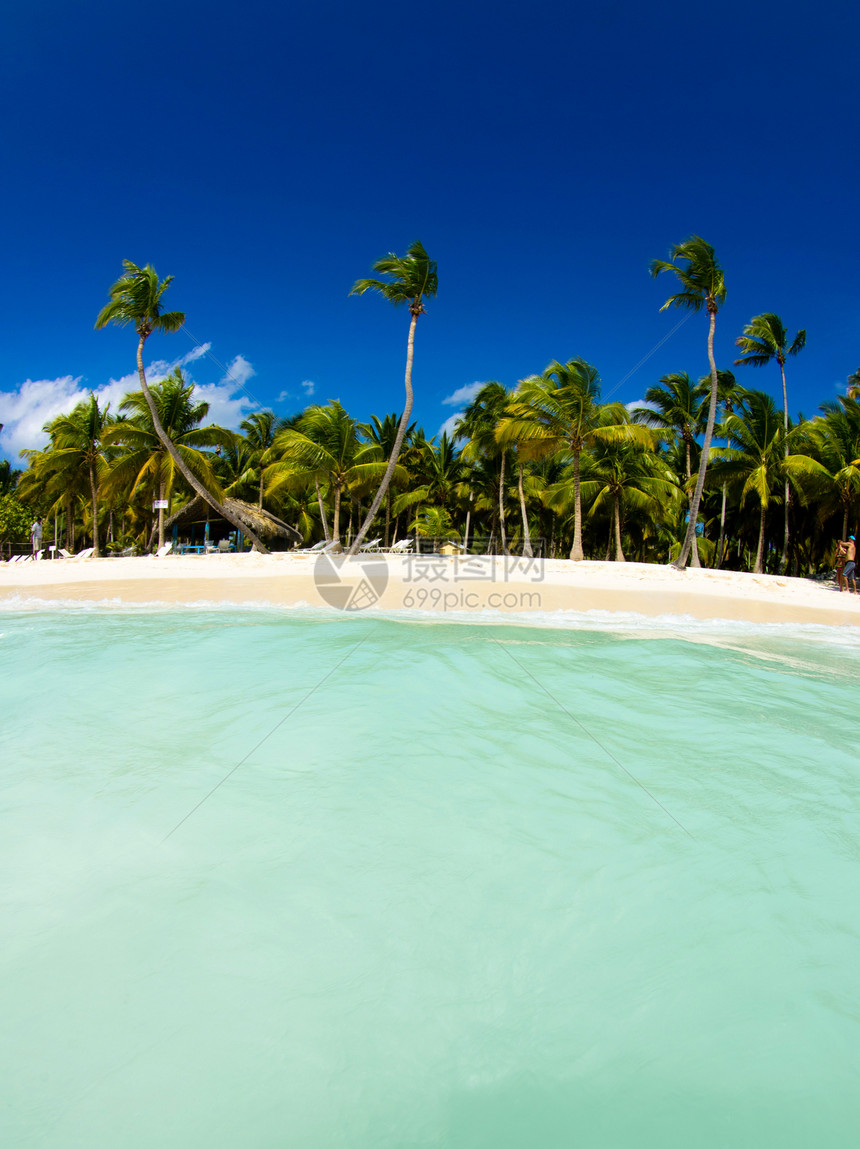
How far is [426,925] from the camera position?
2400 mm

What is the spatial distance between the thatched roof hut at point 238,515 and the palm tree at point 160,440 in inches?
111

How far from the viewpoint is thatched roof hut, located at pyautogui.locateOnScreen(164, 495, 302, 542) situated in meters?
27.0

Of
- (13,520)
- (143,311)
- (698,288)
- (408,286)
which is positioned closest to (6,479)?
(13,520)

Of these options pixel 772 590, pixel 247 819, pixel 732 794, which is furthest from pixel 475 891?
pixel 772 590

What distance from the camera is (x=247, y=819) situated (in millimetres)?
3111

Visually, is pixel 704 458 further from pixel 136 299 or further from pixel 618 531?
pixel 136 299

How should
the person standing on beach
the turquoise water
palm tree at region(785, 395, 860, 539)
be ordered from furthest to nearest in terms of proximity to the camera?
palm tree at region(785, 395, 860, 539)
the person standing on beach
the turquoise water

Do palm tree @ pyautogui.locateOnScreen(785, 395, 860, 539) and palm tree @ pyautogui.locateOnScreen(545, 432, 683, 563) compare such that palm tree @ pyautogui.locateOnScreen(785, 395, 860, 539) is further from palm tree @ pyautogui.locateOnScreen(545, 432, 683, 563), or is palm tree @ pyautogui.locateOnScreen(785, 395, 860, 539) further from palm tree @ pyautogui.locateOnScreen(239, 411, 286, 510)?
palm tree @ pyautogui.locateOnScreen(239, 411, 286, 510)

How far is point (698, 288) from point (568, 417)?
16.6 feet

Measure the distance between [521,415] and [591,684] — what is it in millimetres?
Result: 15437

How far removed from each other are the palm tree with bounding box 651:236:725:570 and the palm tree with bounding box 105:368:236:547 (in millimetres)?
16861

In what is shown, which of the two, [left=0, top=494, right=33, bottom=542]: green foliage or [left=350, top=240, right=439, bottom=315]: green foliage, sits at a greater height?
[left=350, top=240, right=439, bottom=315]: green foliage

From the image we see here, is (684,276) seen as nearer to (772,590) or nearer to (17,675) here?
(772,590)

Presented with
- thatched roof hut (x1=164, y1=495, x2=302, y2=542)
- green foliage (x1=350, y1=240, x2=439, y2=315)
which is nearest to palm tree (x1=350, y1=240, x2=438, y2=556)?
green foliage (x1=350, y1=240, x2=439, y2=315)
